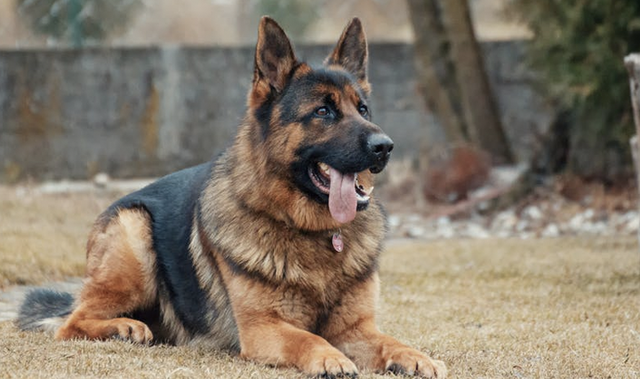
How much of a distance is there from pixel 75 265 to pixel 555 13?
7.46m

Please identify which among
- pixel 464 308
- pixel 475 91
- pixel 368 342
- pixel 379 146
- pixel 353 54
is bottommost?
pixel 475 91

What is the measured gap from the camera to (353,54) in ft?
16.5

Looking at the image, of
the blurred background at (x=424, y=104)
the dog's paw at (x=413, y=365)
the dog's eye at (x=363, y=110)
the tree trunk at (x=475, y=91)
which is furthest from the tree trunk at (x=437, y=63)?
the dog's paw at (x=413, y=365)

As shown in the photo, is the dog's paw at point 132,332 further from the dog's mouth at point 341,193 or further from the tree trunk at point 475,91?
the tree trunk at point 475,91

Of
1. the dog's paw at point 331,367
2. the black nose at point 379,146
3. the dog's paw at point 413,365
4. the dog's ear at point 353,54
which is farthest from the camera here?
the dog's ear at point 353,54

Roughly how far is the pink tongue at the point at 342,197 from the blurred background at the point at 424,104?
721 cm

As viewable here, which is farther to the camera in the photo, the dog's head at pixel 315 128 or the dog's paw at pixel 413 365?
the dog's head at pixel 315 128

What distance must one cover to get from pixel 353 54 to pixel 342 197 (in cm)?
103

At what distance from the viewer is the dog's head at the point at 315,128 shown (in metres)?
4.36

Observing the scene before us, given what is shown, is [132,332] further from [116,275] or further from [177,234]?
[177,234]

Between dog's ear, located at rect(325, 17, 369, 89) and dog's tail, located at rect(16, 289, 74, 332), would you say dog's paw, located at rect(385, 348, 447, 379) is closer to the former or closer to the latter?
dog's ear, located at rect(325, 17, 369, 89)

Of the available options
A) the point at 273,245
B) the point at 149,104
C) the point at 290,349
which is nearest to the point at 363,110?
the point at 273,245

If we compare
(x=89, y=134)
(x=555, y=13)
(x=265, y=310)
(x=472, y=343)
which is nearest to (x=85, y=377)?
(x=265, y=310)

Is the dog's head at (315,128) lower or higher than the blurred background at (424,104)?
higher
